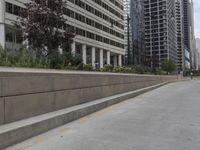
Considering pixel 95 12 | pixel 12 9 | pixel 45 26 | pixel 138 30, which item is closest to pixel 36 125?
pixel 45 26

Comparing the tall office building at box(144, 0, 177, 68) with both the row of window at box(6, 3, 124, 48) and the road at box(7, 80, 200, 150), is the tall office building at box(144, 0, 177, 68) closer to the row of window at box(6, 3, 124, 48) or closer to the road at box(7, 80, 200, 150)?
the row of window at box(6, 3, 124, 48)

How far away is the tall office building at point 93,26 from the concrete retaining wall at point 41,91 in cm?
3738

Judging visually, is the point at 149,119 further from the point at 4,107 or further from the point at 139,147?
the point at 4,107

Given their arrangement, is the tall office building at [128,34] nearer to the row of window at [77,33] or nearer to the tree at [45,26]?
the row of window at [77,33]

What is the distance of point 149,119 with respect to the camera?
11.5 metres

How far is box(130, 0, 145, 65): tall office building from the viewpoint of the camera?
6800 centimetres

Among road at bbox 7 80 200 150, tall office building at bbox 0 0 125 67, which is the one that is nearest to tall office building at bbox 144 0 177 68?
tall office building at bbox 0 0 125 67

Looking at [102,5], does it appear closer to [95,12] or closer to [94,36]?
[95,12]

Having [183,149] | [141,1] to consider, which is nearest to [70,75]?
[183,149]

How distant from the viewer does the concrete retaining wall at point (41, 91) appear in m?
8.03

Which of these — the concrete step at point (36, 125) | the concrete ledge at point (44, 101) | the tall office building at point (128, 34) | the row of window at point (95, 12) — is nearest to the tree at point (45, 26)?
the concrete ledge at point (44, 101)

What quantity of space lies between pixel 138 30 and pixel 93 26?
13446mm

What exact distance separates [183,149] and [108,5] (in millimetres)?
89477

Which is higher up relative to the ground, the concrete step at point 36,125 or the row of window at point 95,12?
the row of window at point 95,12
